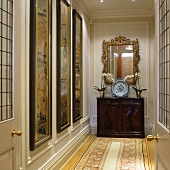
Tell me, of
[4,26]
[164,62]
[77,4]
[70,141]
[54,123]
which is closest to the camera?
[164,62]

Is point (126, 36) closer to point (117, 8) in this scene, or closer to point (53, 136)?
point (117, 8)

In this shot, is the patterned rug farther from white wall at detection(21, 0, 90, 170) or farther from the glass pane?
the glass pane

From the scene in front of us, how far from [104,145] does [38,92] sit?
297cm

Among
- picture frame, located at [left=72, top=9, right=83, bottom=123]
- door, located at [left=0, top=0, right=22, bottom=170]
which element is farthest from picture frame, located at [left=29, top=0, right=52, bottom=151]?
picture frame, located at [left=72, top=9, right=83, bottom=123]

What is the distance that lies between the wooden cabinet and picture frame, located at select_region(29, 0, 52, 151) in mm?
3144

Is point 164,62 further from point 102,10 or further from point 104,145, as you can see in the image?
point 102,10

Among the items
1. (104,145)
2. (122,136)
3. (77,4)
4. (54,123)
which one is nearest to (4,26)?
(54,123)

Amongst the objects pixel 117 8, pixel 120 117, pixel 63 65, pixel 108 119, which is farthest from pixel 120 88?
pixel 63 65

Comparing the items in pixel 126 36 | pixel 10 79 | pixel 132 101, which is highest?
pixel 126 36

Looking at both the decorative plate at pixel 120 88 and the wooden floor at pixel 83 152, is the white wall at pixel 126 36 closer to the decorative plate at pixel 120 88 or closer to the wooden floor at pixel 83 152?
the decorative plate at pixel 120 88

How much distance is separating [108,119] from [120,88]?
0.80 metres

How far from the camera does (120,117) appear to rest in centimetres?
674

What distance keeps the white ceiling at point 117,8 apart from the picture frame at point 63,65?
1.28 metres

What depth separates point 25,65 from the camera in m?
2.95
